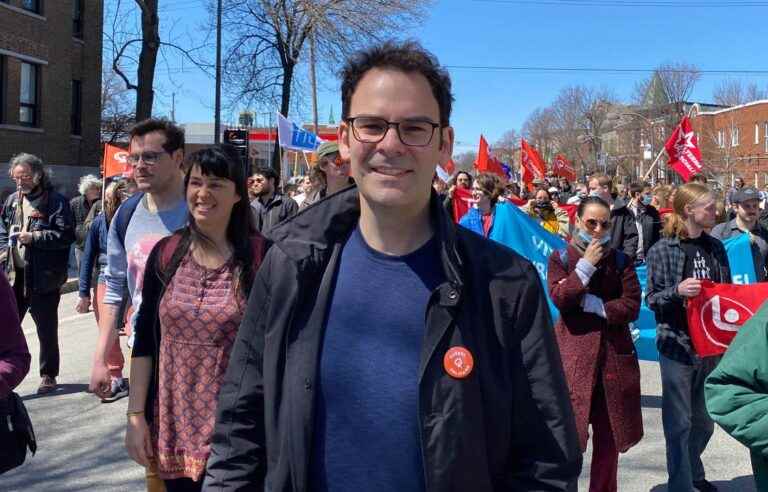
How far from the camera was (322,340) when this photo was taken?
1.89m

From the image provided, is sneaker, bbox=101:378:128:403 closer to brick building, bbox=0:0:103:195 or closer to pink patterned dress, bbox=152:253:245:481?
pink patterned dress, bbox=152:253:245:481

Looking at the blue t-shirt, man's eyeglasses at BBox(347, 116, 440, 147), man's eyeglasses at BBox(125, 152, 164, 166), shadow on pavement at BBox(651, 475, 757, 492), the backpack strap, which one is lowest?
shadow on pavement at BBox(651, 475, 757, 492)

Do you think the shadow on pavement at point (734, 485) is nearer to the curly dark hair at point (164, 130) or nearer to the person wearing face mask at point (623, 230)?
the curly dark hair at point (164, 130)

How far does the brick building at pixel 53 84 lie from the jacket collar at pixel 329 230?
21.8 meters

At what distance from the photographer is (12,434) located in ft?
9.91

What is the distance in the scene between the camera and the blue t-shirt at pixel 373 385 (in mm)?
1808

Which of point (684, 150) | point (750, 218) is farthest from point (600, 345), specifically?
point (684, 150)

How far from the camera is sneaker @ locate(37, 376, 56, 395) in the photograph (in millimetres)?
7199

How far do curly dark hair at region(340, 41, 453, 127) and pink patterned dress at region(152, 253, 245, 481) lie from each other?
1263 millimetres

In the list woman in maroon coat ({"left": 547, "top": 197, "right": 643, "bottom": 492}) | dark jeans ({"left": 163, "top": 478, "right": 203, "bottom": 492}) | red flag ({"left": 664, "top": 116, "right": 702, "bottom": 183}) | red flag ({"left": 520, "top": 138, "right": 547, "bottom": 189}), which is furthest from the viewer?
red flag ({"left": 520, "top": 138, "right": 547, "bottom": 189})

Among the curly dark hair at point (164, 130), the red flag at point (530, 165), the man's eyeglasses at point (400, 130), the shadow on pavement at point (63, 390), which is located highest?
the red flag at point (530, 165)

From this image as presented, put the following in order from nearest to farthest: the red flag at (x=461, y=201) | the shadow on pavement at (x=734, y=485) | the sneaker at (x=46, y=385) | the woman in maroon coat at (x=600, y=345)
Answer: the woman in maroon coat at (x=600, y=345)
the shadow on pavement at (x=734, y=485)
the sneaker at (x=46, y=385)
the red flag at (x=461, y=201)

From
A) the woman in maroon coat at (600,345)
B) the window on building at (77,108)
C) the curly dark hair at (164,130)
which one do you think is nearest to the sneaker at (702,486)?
the woman in maroon coat at (600,345)

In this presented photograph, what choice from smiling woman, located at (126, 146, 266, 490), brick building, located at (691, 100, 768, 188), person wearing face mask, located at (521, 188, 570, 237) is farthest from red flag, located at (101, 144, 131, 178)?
brick building, located at (691, 100, 768, 188)
